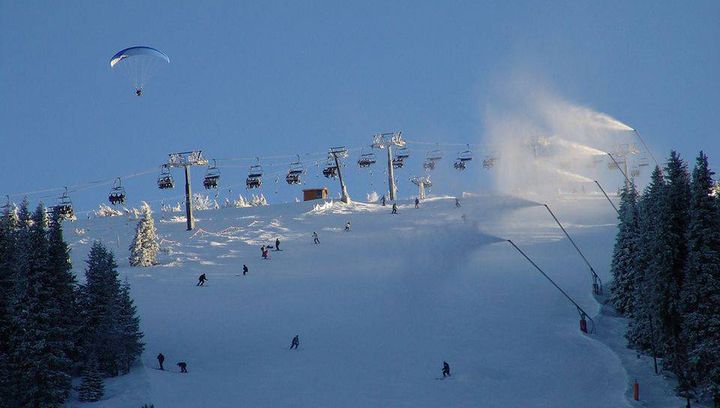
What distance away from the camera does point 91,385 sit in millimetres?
34719

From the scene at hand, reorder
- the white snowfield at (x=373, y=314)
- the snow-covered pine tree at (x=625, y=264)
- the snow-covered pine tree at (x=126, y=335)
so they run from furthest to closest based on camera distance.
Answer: the snow-covered pine tree at (x=625, y=264)
the snow-covered pine tree at (x=126, y=335)
the white snowfield at (x=373, y=314)

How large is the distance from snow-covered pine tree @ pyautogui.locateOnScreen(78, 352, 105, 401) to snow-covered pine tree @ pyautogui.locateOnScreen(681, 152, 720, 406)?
26.5 metres

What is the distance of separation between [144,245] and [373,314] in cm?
2301

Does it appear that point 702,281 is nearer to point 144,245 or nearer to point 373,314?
point 373,314

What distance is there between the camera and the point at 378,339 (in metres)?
43.1

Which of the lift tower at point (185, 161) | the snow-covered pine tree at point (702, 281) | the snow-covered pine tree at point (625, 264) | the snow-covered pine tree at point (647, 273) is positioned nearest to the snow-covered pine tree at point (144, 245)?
the lift tower at point (185, 161)

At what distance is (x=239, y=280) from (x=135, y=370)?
18404mm

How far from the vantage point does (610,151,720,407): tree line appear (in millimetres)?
33938

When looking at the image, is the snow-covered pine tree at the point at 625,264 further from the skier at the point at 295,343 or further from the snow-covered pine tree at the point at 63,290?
the snow-covered pine tree at the point at 63,290

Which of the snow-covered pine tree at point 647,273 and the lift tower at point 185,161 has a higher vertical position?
the lift tower at point 185,161

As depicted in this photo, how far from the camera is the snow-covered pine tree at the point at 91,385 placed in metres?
34.4

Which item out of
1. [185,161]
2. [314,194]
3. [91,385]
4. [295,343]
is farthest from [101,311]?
[314,194]

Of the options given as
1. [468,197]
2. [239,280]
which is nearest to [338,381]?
A: [239,280]

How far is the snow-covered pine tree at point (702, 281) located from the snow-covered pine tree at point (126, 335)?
26255 millimetres
